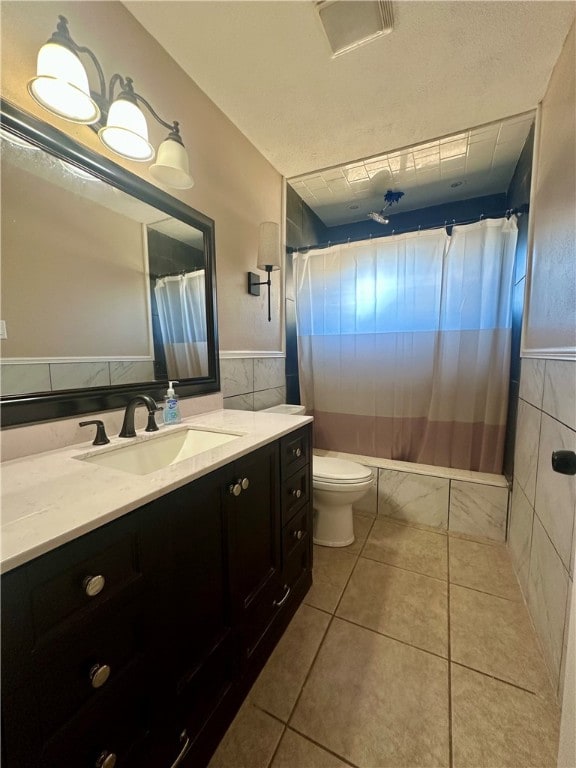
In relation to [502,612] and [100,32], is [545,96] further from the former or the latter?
[502,612]

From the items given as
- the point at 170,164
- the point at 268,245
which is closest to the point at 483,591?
the point at 268,245

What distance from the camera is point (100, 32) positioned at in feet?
3.39

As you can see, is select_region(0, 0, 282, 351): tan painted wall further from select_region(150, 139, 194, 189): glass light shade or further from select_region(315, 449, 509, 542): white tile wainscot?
select_region(315, 449, 509, 542): white tile wainscot

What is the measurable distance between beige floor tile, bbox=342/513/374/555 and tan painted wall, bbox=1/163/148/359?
154 cm

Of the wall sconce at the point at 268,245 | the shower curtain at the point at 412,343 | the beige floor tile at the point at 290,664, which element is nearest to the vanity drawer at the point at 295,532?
the beige floor tile at the point at 290,664

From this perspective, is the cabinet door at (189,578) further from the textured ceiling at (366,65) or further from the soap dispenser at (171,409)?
the textured ceiling at (366,65)

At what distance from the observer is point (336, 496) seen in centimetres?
166

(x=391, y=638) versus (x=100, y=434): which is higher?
(x=100, y=434)

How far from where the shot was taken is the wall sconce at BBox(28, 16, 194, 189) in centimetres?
81

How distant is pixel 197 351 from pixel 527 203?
79.0 inches


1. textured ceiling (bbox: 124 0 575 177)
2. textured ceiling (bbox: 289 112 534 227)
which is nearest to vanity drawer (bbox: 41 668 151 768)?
textured ceiling (bbox: 124 0 575 177)

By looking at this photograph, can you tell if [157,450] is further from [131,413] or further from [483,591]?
[483,591]

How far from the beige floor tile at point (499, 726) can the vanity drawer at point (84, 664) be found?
98cm

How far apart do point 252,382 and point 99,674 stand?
145 cm
